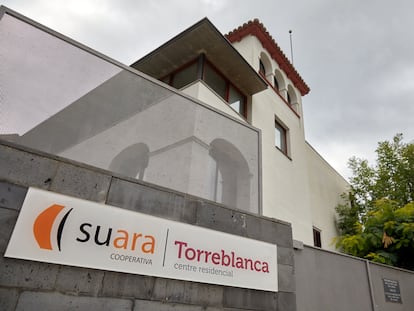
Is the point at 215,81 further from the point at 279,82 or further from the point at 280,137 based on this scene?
the point at 279,82

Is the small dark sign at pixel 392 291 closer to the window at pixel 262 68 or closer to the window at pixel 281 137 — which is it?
the window at pixel 281 137

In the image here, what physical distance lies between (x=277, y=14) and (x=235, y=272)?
331 inches

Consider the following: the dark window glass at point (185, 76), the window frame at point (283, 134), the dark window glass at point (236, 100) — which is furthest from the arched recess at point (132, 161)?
the window frame at point (283, 134)

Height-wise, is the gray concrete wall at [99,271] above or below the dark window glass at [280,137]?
below

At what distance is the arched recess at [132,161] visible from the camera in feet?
6.41

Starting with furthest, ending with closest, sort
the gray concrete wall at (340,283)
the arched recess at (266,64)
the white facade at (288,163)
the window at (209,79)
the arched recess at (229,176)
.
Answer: the arched recess at (266,64), the white facade at (288,163), the window at (209,79), the gray concrete wall at (340,283), the arched recess at (229,176)

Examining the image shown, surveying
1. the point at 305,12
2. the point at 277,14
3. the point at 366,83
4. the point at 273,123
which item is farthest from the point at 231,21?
the point at 366,83

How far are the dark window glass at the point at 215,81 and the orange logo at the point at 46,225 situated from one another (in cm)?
536

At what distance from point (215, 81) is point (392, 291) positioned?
5.43 metres

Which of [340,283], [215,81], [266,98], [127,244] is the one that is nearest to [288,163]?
[266,98]

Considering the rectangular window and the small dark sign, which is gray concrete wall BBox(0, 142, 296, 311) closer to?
the small dark sign

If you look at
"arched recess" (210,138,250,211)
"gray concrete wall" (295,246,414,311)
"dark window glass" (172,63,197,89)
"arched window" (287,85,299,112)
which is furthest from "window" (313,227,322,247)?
"arched recess" (210,138,250,211)

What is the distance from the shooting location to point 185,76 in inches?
259

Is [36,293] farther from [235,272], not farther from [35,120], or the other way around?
[235,272]
